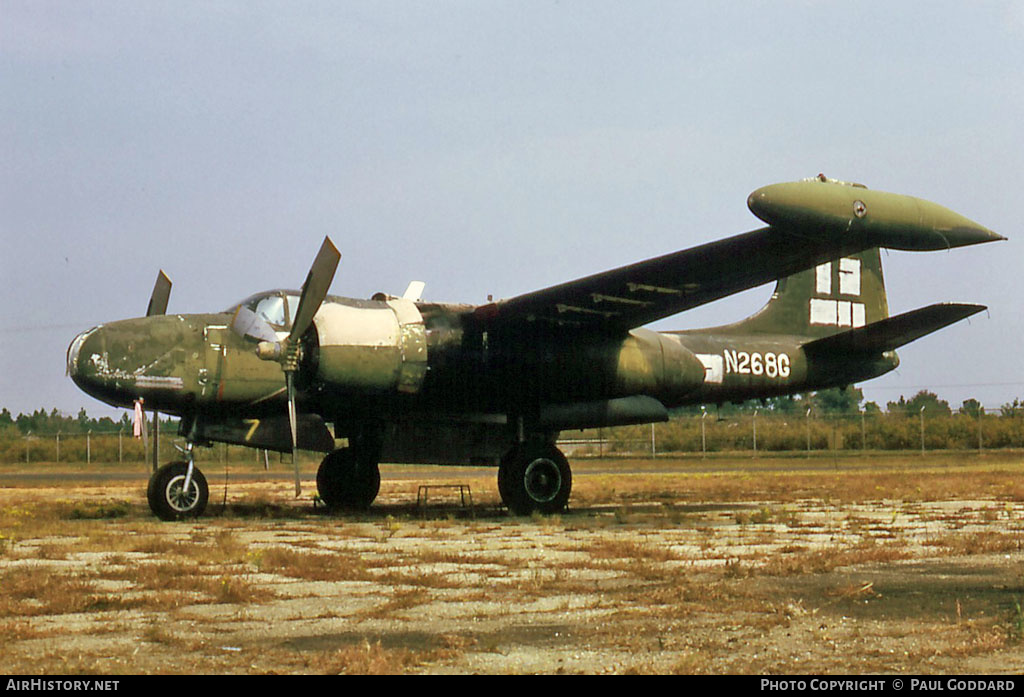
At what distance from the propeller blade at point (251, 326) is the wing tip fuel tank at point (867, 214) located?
7540 millimetres

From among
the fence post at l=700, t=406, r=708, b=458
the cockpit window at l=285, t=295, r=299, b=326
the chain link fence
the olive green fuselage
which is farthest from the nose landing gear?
the fence post at l=700, t=406, r=708, b=458

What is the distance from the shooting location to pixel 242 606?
8.38 metres

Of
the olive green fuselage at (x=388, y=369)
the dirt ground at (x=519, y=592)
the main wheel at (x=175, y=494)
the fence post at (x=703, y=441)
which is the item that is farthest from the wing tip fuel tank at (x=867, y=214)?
the fence post at (x=703, y=441)

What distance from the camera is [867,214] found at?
1377cm

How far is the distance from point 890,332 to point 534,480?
832 centimetres

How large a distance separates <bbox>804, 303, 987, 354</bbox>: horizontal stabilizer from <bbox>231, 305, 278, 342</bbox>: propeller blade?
36.0ft

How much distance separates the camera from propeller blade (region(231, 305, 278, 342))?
54.4ft

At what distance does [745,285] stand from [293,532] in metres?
7.92

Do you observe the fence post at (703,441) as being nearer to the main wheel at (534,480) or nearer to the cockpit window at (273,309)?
the main wheel at (534,480)

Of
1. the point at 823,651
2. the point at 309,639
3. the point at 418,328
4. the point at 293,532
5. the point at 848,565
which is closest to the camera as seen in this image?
the point at 823,651

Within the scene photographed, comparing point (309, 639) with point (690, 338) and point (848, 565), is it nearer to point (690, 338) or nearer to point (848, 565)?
point (848, 565)

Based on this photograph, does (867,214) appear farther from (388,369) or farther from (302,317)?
(302,317)

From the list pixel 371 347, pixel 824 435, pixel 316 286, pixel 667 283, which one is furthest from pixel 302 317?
pixel 824 435
